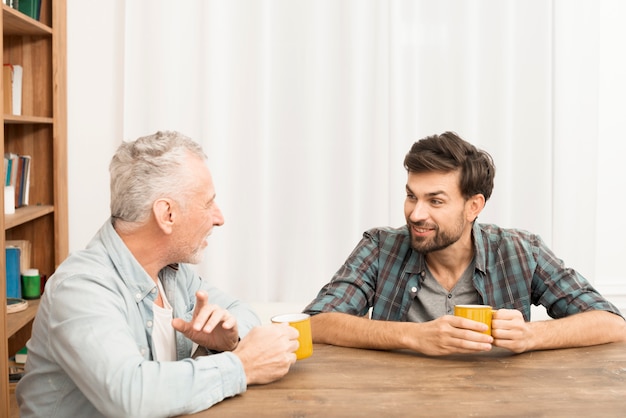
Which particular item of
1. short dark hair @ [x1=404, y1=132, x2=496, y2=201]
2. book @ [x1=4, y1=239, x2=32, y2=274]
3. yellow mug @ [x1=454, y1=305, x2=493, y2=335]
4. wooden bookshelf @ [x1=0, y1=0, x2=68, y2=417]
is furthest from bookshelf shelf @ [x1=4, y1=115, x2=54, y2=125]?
yellow mug @ [x1=454, y1=305, x2=493, y2=335]

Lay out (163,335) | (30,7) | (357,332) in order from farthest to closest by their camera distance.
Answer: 1. (30,7)
2. (357,332)
3. (163,335)

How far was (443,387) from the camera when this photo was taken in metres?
1.51

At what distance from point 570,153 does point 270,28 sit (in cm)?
145

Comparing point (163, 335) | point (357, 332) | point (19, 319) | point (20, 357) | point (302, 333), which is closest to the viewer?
point (302, 333)

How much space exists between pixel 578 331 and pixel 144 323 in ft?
3.41

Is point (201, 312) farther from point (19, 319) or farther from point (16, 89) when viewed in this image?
point (16, 89)

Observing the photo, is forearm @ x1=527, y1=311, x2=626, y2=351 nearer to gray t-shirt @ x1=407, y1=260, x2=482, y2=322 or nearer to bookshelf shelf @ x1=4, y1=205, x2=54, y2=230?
gray t-shirt @ x1=407, y1=260, x2=482, y2=322

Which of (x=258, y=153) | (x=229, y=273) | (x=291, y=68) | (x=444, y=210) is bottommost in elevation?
(x=229, y=273)

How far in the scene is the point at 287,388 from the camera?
1.50 metres

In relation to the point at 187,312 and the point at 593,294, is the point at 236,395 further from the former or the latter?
the point at 593,294

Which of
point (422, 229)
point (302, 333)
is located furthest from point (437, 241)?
point (302, 333)

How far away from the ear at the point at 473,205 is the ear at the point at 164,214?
993mm

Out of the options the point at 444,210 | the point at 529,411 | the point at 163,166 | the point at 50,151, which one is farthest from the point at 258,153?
the point at 529,411

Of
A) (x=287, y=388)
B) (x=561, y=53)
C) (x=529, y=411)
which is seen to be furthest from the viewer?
(x=561, y=53)
